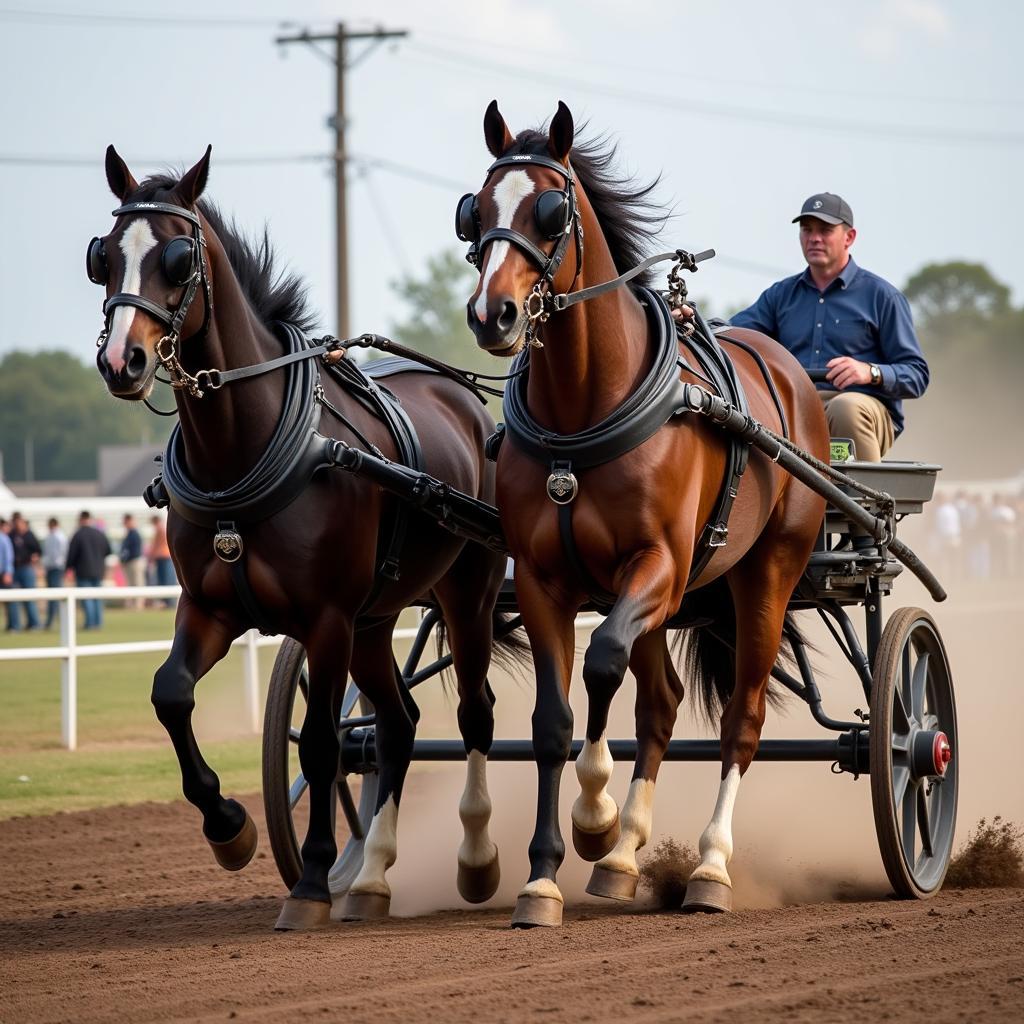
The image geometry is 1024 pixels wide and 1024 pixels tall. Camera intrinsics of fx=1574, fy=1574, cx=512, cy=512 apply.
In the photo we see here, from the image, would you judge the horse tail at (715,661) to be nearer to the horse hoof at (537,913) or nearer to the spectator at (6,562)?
the horse hoof at (537,913)

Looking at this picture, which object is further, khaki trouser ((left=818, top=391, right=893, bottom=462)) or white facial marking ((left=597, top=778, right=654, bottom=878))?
khaki trouser ((left=818, top=391, right=893, bottom=462))

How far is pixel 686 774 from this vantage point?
26.9ft

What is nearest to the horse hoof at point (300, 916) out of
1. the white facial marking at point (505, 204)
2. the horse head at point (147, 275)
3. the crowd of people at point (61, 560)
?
the horse head at point (147, 275)

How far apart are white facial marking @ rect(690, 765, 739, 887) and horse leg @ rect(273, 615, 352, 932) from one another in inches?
48.4

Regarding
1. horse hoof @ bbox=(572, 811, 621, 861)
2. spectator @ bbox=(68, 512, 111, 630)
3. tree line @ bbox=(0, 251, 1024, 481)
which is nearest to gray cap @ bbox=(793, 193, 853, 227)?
horse hoof @ bbox=(572, 811, 621, 861)

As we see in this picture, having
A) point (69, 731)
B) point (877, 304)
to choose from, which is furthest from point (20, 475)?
point (877, 304)

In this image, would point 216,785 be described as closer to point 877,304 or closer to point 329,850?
point 329,850

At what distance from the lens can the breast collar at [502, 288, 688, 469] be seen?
15.7ft

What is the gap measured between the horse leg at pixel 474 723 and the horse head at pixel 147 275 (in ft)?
5.65

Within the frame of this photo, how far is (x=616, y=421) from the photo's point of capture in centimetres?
480

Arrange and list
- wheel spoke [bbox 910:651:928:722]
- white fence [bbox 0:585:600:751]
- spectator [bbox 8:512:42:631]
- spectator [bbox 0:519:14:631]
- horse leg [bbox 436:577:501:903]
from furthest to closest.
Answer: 1. spectator [bbox 8:512:42:631]
2. spectator [bbox 0:519:14:631]
3. white fence [bbox 0:585:600:751]
4. wheel spoke [bbox 910:651:928:722]
5. horse leg [bbox 436:577:501:903]

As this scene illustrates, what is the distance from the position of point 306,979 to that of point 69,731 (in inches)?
288

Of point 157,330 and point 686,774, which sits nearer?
point 157,330

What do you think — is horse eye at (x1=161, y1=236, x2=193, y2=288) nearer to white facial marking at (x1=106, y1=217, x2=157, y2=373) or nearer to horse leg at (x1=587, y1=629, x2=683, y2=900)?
white facial marking at (x1=106, y1=217, x2=157, y2=373)
